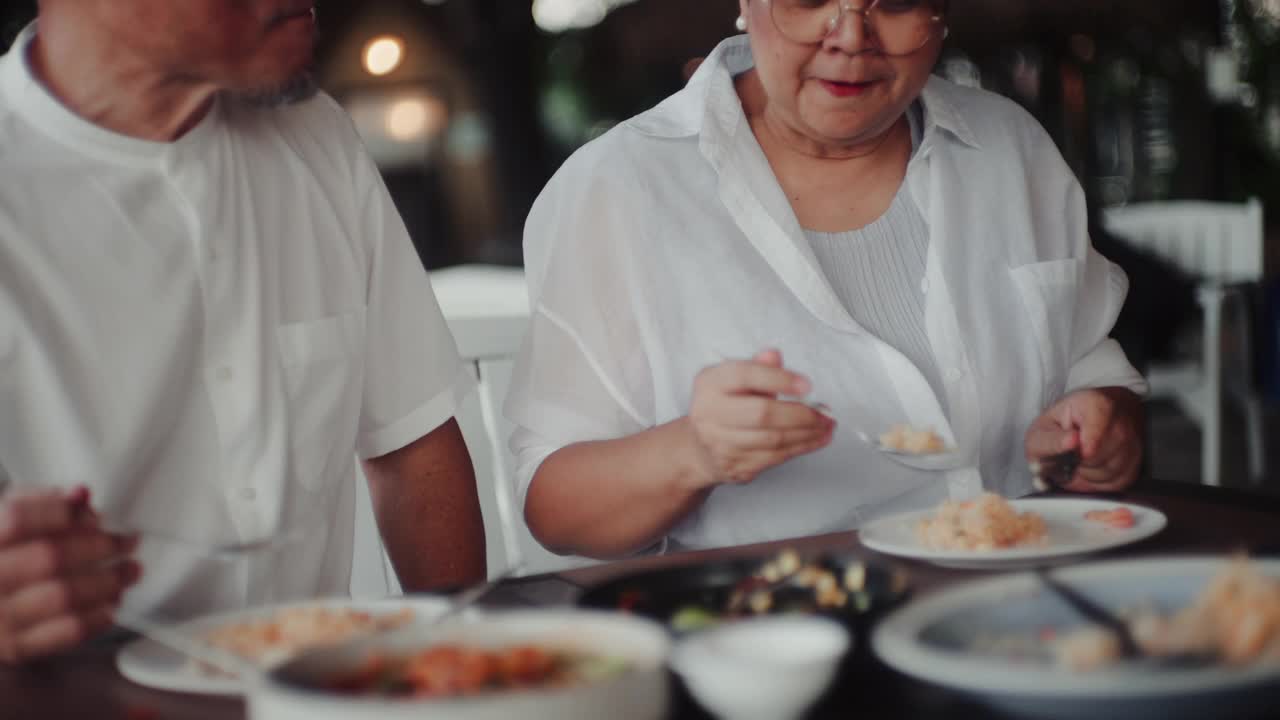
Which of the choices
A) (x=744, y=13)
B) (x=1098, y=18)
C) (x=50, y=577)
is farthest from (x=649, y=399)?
(x=1098, y=18)

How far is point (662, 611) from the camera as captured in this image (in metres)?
1.20

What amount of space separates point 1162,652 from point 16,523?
0.86m

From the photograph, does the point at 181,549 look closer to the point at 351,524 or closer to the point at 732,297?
the point at 351,524

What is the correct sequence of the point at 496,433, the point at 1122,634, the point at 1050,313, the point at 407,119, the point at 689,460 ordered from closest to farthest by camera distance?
the point at 1122,634
the point at 689,460
the point at 1050,313
the point at 496,433
the point at 407,119

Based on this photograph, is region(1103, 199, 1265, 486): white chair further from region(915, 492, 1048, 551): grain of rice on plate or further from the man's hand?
the man's hand

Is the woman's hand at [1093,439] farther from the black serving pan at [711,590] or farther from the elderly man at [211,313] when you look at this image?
the elderly man at [211,313]

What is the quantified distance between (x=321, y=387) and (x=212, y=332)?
16cm

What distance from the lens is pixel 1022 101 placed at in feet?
16.1

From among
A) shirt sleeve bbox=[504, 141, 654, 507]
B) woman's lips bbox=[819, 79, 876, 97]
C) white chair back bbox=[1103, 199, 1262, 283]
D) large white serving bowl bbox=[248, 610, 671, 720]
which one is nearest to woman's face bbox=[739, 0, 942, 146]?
woman's lips bbox=[819, 79, 876, 97]

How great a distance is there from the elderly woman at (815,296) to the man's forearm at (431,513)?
0.30ft

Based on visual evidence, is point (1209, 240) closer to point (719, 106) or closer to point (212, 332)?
point (719, 106)

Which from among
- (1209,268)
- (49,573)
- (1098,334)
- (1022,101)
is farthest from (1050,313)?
(1209,268)

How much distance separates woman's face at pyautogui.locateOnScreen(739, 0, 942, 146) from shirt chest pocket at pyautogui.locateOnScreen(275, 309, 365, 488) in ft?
2.11

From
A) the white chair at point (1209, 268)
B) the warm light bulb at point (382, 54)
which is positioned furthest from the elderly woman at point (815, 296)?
the white chair at point (1209, 268)
